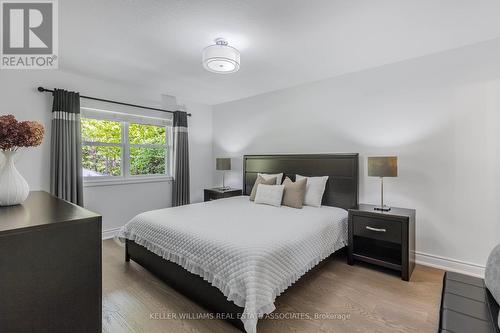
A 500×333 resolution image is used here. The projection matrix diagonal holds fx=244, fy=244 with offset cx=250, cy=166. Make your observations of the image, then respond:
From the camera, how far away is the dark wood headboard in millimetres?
3205

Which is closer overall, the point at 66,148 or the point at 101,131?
the point at 66,148

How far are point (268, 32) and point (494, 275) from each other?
243 centimetres

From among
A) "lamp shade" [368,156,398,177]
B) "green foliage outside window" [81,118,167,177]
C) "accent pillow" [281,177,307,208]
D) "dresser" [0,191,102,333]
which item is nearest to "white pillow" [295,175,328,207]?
"accent pillow" [281,177,307,208]

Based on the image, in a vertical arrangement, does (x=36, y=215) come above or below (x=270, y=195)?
above

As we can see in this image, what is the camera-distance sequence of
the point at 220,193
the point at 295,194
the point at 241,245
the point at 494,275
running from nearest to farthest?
the point at 494,275 < the point at 241,245 < the point at 295,194 < the point at 220,193

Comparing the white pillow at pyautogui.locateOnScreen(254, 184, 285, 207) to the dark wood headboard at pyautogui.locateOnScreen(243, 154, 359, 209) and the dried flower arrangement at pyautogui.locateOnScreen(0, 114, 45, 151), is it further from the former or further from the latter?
the dried flower arrangement at pyautogui.locateOnScreen(0, 114, 45, 151)

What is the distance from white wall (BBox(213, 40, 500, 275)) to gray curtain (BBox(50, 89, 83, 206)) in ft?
11.2

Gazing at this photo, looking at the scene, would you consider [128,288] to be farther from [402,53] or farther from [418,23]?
[402,53]

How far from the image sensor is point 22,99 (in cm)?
305

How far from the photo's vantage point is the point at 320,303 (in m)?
2.07

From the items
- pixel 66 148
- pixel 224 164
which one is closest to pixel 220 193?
pixel 224 164

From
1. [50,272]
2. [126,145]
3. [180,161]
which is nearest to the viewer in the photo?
[50,272]

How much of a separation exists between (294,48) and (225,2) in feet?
3.30

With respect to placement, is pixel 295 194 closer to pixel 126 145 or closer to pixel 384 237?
pixel 384 237
